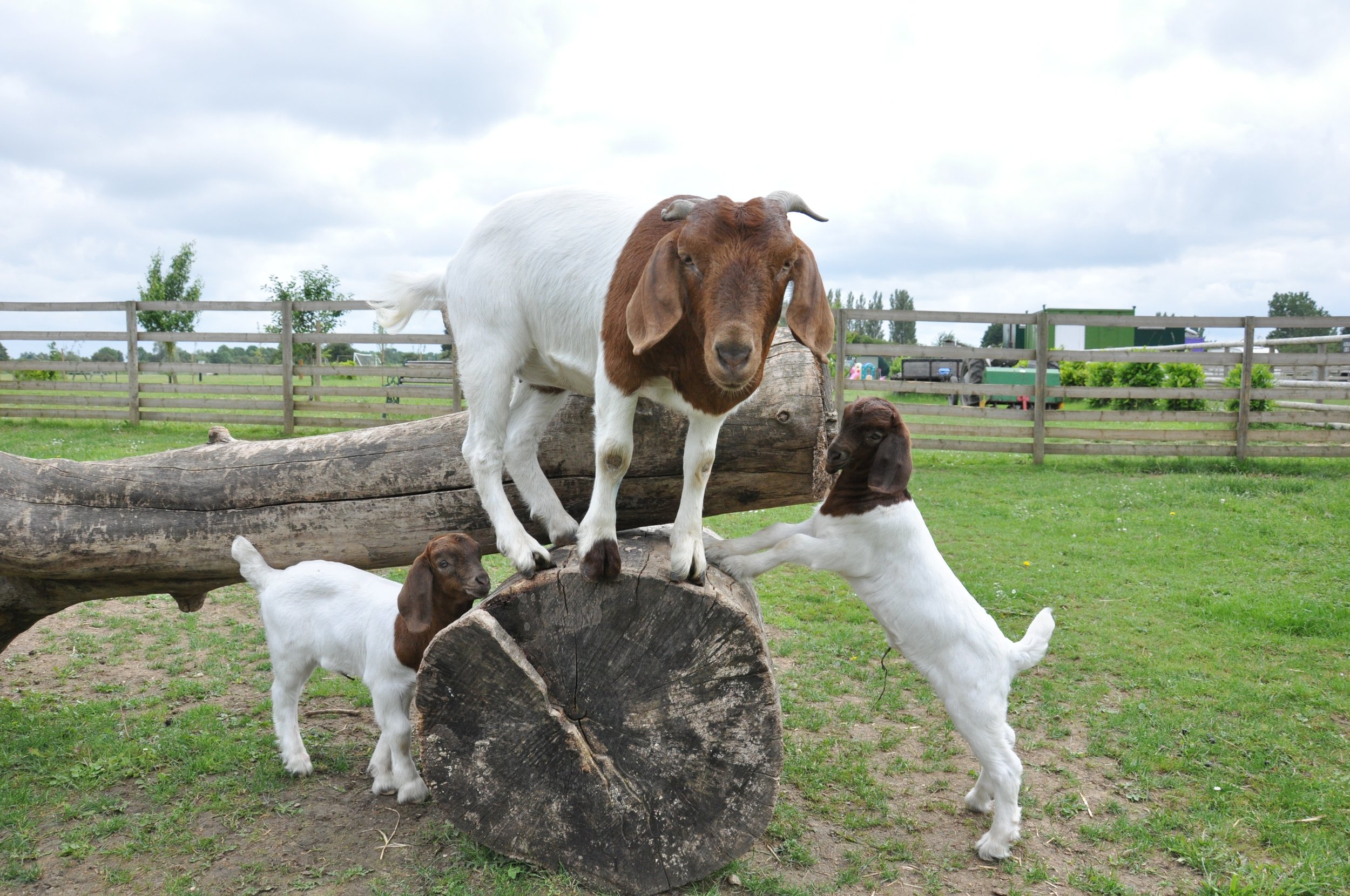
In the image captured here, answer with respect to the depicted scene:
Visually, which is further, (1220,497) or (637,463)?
(1220,497)

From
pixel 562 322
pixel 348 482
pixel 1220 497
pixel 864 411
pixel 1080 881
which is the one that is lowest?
pixel 1080 881

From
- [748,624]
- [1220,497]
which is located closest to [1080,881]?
[748,624]

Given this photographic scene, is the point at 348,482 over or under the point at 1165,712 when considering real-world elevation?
over

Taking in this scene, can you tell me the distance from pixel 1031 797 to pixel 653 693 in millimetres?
2114

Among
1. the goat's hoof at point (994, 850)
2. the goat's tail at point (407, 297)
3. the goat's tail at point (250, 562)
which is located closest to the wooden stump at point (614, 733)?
the goat's hoof at point (994, 850)

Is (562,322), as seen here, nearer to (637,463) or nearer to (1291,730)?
(637,463)

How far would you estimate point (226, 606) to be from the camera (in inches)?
Answer: 271

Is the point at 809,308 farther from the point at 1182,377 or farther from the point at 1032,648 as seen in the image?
the point at 1182,377

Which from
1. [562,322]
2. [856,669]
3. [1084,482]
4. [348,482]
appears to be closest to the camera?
[562,322]

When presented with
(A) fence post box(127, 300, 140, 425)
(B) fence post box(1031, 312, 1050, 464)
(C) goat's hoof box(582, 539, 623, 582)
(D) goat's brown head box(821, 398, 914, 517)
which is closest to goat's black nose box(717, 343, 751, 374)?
(C) goat's hoof box(582, 539, 623, 582)

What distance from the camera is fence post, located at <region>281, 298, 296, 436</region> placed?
14.6 metres

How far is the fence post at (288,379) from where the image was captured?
14.6m

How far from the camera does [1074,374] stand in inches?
701

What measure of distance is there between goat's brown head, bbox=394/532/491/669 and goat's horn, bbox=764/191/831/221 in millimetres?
1759
